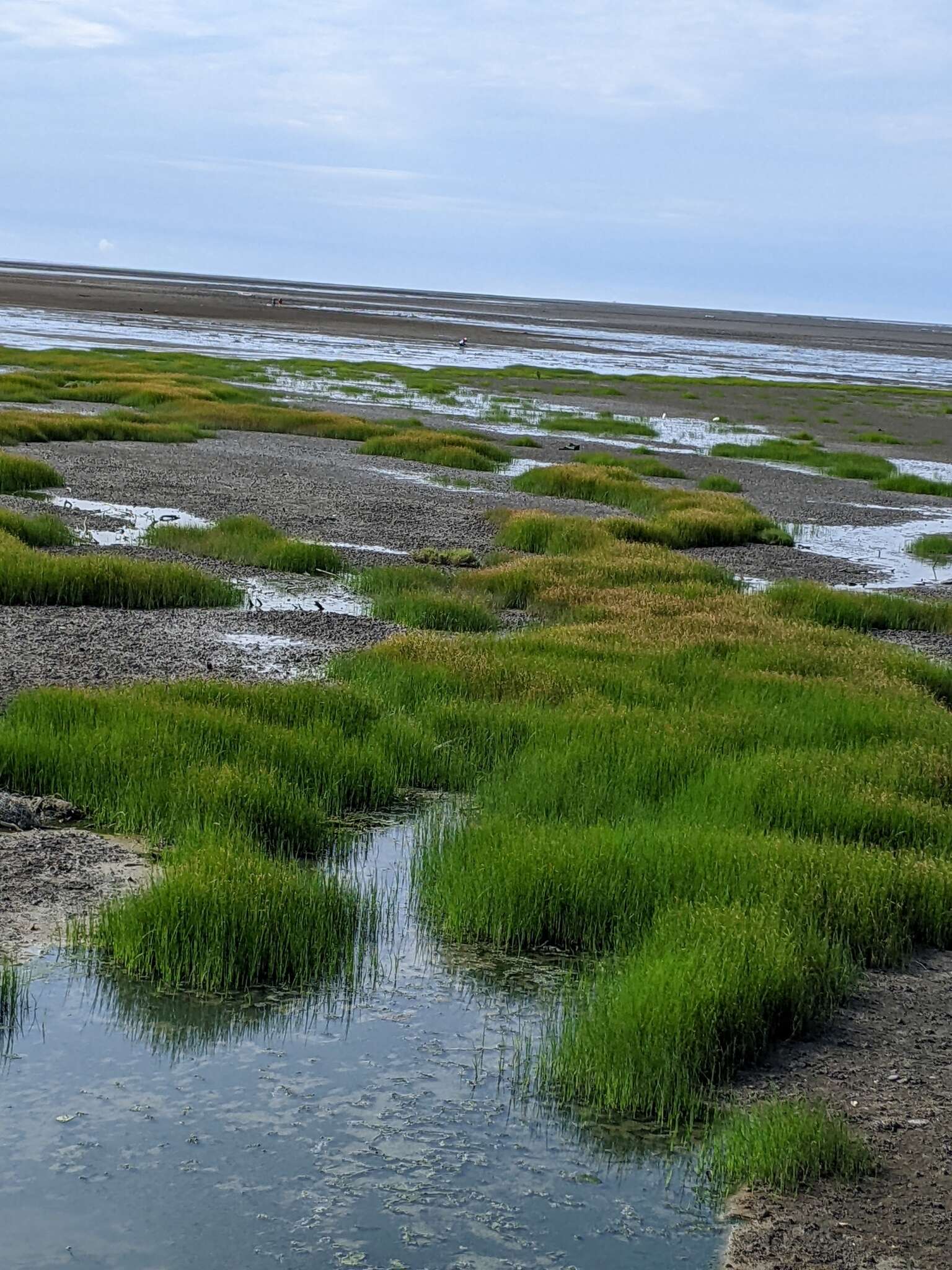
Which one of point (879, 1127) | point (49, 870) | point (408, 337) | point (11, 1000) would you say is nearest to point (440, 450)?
point (49, 870)

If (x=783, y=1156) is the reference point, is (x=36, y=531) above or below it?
above

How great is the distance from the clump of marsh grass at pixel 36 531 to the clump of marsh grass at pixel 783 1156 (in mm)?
14771

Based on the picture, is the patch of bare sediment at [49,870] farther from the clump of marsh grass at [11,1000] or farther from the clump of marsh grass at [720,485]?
the clump of marsh grass at [720,485]

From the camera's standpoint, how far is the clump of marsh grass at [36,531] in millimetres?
19078

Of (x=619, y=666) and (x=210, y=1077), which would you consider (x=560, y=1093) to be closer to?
(x=210, y=1077)

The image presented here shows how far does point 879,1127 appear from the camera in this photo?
6.20 meters

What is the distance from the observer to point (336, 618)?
1636 centimetres

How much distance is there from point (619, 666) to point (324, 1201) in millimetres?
8986

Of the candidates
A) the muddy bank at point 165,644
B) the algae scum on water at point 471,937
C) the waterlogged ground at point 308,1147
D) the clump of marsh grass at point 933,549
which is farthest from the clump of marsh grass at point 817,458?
the waterlogged ground at point 308,1147

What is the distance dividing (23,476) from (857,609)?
45.8 feet

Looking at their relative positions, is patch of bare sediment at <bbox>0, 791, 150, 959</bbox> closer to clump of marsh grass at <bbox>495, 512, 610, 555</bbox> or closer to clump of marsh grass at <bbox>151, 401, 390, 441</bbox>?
clump of marsh grass at <bbox>495, 512, 610, 555</bbox>

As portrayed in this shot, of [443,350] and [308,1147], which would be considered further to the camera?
[443,350]

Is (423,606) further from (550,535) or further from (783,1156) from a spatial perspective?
(783,1156)

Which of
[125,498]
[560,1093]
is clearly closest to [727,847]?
[560,1093]
